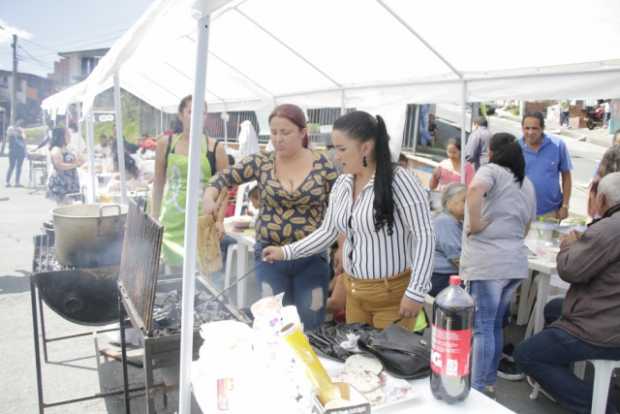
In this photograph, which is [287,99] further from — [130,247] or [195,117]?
[195,117]

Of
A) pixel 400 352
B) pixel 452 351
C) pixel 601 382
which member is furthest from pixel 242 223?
pixel 452 351

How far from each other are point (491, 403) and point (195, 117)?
1.18 meters

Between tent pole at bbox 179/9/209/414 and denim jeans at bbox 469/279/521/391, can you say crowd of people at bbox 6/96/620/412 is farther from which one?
tent pole at bbox 179/9/209/414

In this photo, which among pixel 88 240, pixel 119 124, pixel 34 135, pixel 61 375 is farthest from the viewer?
pixel 34 135

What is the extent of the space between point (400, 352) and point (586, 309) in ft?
5.06

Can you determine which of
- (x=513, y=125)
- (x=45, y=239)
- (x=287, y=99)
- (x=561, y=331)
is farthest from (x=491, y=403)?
(x=513, y=125)

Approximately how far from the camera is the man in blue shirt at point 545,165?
4.86m

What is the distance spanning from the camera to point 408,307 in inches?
77.9

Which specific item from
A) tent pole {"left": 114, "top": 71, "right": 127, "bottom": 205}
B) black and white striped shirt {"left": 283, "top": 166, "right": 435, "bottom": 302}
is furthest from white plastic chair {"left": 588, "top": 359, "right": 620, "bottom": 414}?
tent pole {"left": 114, "top": 71, "right": 127, "bottom": 205}

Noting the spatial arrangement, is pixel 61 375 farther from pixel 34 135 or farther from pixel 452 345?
pixel 34 135

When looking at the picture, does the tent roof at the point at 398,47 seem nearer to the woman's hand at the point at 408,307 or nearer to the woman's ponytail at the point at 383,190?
the woman's ponytail at the point at 383,190

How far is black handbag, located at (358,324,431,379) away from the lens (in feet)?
4.85

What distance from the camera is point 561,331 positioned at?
267cm

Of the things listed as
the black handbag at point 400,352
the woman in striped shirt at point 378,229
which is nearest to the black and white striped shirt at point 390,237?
the woman in striped shirt at point 378,229
